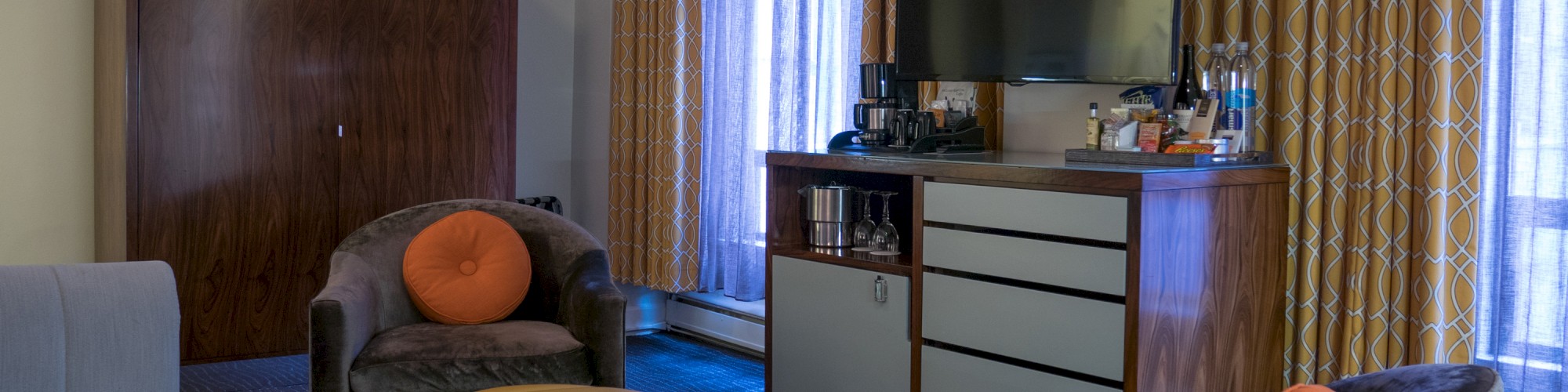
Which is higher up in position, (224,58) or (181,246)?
(224,58)

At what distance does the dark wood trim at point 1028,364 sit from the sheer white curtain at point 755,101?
114cm

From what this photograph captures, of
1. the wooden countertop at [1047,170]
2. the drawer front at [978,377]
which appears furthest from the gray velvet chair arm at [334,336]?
the drawer front at [978,377]

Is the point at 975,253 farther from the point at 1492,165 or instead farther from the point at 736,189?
the point at 736,189

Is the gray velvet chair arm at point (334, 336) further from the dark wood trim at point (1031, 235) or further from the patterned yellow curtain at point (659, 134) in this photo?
the patterned yellow curtain at point (659, 134)

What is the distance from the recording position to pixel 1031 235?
2.49 metres

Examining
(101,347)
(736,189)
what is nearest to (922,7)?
(736,189)

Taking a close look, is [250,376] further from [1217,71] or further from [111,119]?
[1217,71]

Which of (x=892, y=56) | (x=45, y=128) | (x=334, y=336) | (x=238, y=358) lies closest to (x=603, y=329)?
(x=334, y=336)

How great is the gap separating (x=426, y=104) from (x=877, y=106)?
1.70 metres

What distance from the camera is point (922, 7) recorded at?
10.4 ft

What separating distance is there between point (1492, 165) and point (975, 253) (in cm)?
104

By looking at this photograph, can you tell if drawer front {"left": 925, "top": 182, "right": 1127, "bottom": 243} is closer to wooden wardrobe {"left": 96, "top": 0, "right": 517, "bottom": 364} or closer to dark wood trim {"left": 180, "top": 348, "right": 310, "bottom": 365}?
wooden wardrobe {"left": 96, "top": 0, "right": 517, "bottom": 364}

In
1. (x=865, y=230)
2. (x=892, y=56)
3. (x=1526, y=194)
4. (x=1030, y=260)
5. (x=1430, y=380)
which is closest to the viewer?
(x=1430, y=380)

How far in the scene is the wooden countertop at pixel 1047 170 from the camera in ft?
7.54
